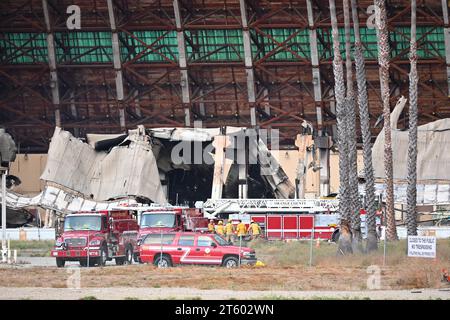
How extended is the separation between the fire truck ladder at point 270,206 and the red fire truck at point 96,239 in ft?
39.9

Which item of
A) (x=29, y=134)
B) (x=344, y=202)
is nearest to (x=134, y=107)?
(x=29, y=134)

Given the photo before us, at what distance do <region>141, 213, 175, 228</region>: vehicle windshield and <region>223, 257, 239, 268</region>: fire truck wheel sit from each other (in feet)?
20.4

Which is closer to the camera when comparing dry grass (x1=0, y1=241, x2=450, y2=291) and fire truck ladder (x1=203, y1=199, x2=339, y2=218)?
dry grass (x1=0, y1=241, x2=450, y2=291)

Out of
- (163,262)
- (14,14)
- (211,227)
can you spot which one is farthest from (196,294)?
(14,14)

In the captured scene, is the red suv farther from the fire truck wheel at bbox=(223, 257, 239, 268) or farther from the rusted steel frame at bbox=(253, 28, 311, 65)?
the rusted steel frame at bbox=(253, 28, 311, 65)

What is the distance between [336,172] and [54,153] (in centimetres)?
1654

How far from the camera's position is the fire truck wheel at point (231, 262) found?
37506mm

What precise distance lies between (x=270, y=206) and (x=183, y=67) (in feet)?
58.5

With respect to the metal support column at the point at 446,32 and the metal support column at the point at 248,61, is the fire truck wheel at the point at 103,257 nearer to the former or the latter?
the metal support column at the point at 248,61

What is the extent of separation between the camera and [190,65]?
235 ft

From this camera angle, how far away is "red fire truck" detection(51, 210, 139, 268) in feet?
131

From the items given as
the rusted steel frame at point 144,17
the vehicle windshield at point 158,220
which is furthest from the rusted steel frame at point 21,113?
the vehicle windshield at point 158,220

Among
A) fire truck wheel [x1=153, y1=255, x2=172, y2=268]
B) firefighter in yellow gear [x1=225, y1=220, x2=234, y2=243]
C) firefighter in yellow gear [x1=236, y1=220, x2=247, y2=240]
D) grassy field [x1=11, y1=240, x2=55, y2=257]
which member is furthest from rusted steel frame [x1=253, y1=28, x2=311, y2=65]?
fire truck wheel [x1=153, y1=255, x2=172, y2=268]

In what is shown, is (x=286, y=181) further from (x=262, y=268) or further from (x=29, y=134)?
(x=262, y=268)
